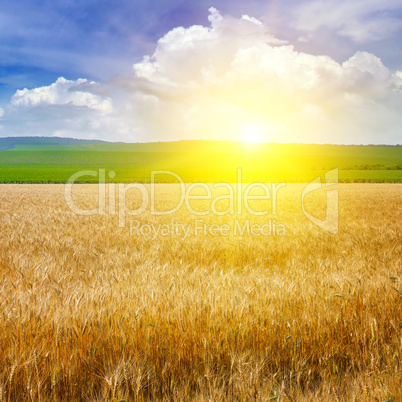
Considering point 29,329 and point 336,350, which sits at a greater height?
point 29,329

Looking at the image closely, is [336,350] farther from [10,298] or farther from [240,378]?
[10,298]

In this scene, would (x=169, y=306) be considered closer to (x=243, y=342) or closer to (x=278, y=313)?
(x=243, y=342)

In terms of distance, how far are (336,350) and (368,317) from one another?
0.58m

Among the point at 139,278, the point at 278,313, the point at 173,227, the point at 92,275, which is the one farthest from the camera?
the point at 173,227

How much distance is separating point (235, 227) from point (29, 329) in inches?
250

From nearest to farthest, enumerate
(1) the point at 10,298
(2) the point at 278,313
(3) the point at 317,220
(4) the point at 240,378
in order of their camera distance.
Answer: (4) the point at 240,378 → (2) the point at 278,313 → (1) the point at 10,298 → (3) the point at 317,220

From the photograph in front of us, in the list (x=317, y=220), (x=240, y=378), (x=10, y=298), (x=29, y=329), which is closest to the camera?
(x=240, y=378)

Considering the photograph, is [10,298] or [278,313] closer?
[278,313]

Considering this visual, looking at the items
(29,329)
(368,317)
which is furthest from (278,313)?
(29,329)

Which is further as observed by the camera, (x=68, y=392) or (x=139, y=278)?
(x=139, y=278)

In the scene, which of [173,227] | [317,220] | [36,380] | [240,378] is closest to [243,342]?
[240,378]

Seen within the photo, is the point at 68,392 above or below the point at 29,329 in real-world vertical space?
below

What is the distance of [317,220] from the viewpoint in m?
9.55

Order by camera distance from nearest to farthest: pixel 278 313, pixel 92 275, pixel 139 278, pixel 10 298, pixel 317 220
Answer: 1. pixel 278 313
2. pixel 10 298
3. pixel 139 278
4. pixel 92 275
5. pixel 317 220
